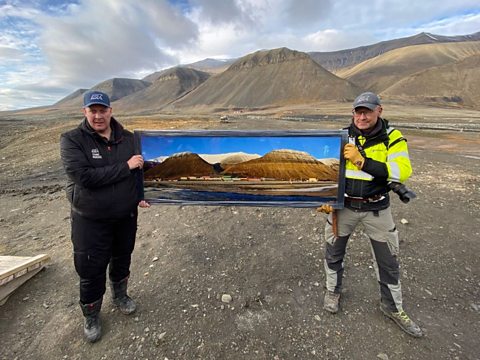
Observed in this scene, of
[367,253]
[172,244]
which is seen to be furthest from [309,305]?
[172,244]

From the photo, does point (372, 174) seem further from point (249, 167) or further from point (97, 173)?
point (97, 173)

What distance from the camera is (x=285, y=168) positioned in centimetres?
333

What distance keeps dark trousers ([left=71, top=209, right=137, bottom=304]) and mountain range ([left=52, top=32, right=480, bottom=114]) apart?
317 feet

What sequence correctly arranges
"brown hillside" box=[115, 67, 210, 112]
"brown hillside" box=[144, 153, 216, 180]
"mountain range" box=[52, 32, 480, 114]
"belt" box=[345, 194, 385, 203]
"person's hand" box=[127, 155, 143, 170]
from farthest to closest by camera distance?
1. "brown hillside" box=[115, 67, 210, 112]
2. "mountain range" box=[52, 32, 480, 114]
3. "brown hillside" box=[144, 153, 216, 180]
4. "belt" box=[345, 194, 385, 203]
5. "person's hand" box=[127, 155, 143, 170]

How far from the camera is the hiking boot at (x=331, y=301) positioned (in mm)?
3487

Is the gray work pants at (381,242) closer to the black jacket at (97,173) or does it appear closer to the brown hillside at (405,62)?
the black jacket at (97,173)

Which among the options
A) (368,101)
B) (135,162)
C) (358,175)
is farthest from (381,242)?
(135,162)

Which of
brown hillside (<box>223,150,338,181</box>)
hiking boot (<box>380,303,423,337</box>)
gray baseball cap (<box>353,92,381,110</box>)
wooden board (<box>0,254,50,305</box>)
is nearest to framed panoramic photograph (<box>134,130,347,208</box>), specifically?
brown hillside (<box>223,150,338,181</box>)

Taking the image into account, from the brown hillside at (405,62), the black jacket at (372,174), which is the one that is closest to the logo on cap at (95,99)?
the black jacket at (372,174)

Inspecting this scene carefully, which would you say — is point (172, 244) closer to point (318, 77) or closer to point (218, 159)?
point (218, 159)

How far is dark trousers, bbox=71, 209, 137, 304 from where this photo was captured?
9.64 ft

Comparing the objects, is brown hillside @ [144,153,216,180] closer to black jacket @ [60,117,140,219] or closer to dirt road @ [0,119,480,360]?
black jacket @ [60,117,140,219]

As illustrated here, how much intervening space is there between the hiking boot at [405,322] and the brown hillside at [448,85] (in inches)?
3937

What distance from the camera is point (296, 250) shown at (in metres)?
4.89
